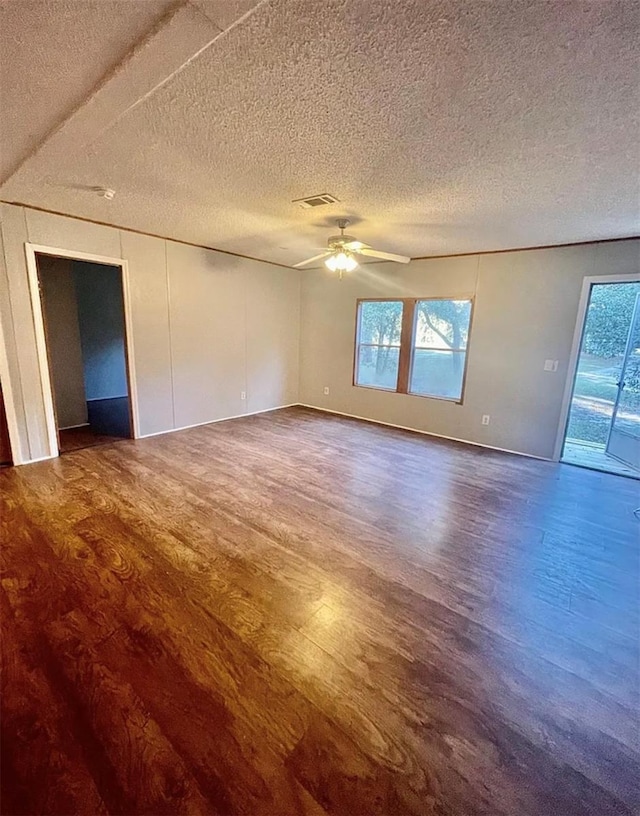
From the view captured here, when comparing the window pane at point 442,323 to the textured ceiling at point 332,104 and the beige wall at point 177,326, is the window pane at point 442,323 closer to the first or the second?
the textured ceiling at point 332,104

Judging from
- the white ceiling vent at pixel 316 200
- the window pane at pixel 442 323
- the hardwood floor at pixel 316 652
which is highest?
the white ceiling vent at pixel 316 200

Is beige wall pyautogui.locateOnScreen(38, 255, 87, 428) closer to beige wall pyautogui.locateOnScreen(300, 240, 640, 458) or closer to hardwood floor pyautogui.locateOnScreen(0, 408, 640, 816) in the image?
hardwood floor pyautogui.locateOnScreen(0, 408, 640, 816)

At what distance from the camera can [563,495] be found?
331 cm

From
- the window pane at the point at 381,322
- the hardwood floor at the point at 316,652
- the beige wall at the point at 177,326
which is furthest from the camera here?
the window pane at the point at 381,322

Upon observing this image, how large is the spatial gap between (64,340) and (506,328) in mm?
5896

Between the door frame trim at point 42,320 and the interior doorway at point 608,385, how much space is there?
5.22 meters

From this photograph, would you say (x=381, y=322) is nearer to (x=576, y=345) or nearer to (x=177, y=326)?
(x=576, y=345)

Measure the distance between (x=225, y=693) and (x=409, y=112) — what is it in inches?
107

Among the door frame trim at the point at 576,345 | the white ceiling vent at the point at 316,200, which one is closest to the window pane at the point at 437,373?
the door frame trim at the point at 576,345

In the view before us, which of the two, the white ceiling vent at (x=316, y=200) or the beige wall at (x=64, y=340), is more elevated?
the white ceiling vent at (x=316, y=200)

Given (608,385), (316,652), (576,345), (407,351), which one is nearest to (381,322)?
(407,351)

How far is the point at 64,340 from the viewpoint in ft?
16.1

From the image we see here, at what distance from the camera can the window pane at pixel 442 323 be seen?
476 centimetres

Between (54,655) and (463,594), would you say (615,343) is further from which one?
(54,655)
